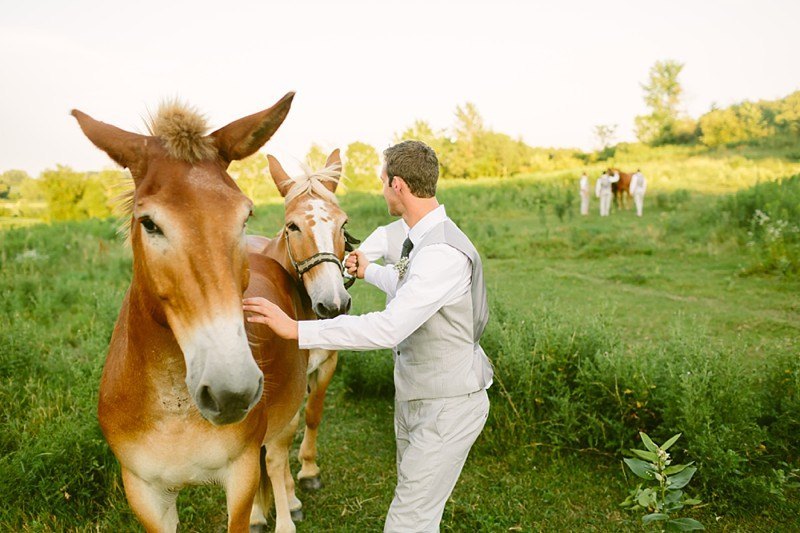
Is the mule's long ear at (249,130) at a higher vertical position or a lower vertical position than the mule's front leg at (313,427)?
higher

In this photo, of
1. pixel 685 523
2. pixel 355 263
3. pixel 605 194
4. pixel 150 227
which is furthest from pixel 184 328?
pixel 605 194

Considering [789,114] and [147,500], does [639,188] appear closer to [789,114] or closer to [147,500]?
[147,500]

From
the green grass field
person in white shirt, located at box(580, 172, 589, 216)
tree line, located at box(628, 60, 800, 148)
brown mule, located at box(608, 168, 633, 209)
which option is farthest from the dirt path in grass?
tree line, located at box(628, 60, 800, 148)

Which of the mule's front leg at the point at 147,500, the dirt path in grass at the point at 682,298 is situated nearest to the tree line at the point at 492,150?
the dirt path in grass at the point at 682,298

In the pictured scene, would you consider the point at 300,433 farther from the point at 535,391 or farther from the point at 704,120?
the point at 704,120

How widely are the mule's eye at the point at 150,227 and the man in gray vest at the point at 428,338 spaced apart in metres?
0.66

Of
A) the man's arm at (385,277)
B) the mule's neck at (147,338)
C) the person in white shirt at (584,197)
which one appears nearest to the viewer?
the mule's neck at (147,338)

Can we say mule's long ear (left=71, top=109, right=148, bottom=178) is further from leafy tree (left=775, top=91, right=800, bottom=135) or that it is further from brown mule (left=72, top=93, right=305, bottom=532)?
leafy tree (left=775, top=91, right=800, bottom=135)

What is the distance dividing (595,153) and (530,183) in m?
22.8

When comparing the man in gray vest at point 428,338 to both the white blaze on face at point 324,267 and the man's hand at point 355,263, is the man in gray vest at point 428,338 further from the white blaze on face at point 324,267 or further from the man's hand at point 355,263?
the man's hand at point 355,263

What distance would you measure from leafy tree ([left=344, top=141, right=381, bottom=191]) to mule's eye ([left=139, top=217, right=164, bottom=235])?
38.7 metres

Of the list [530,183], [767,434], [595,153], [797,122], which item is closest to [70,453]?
[767,434]

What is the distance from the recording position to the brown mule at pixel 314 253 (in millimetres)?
3402

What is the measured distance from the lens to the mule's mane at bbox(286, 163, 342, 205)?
153 inches
